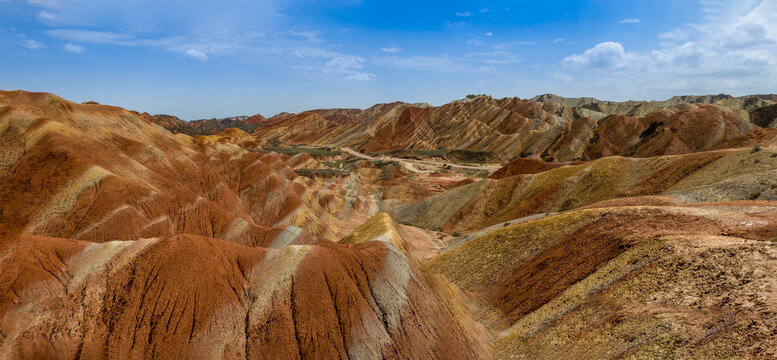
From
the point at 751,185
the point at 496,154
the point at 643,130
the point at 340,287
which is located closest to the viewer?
the point at 340,287

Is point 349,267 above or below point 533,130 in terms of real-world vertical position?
below

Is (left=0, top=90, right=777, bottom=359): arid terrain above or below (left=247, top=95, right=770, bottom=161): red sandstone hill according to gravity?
below

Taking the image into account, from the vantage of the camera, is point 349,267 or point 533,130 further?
point 533,130

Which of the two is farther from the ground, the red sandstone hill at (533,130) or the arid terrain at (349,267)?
the red sandstone hill at (533,130)

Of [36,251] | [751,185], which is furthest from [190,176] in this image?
[751,185]

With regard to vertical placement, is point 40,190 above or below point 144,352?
above

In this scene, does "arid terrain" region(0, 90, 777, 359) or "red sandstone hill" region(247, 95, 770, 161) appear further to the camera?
"red sandstone hill" region(247, 95, 770, 161)

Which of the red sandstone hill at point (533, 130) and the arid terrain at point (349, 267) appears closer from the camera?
the arid terrain at point (349, 267)

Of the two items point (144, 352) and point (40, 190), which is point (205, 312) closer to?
point (144, 352)
